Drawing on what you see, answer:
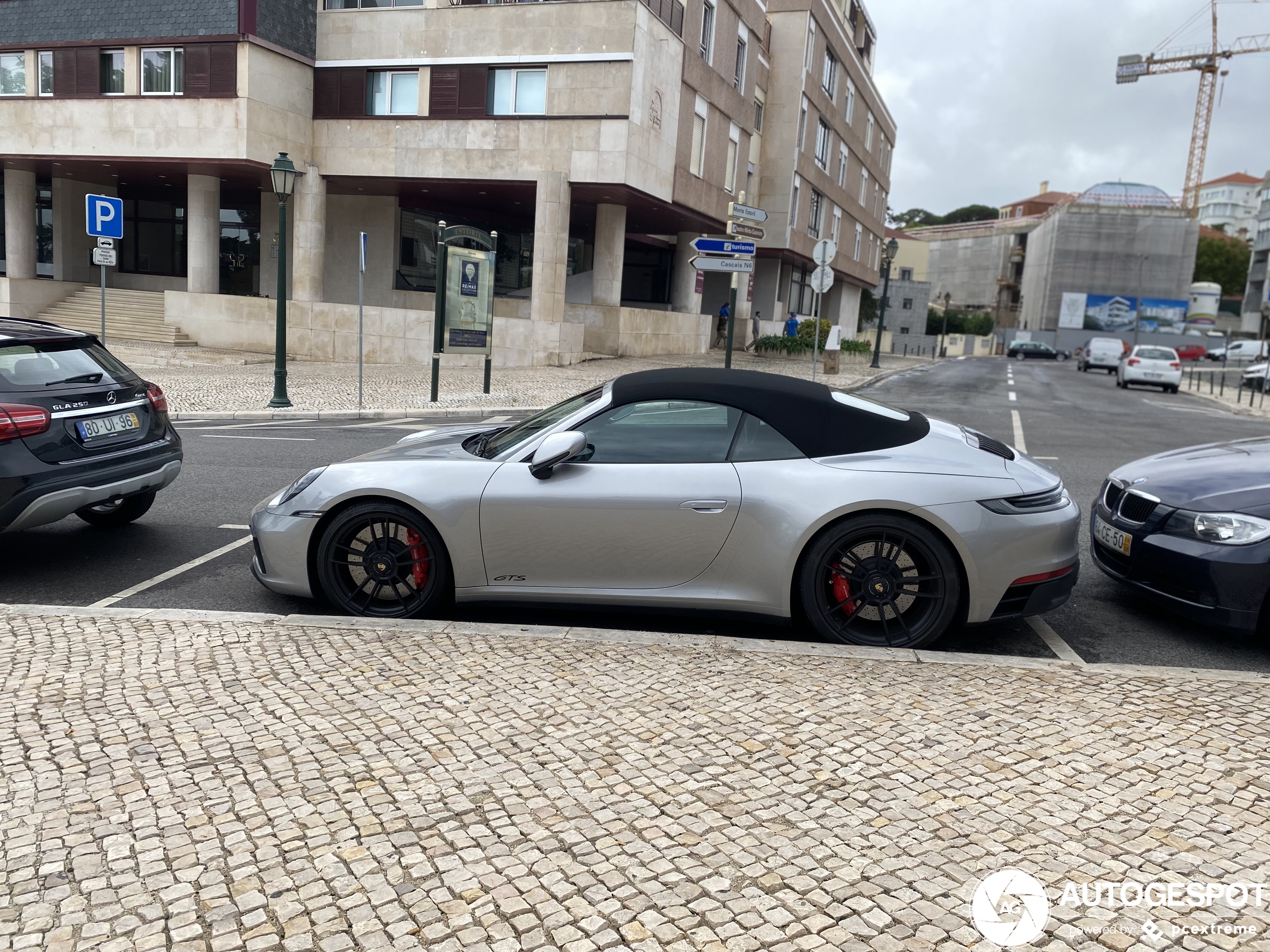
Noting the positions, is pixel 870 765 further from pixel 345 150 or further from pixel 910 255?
pixel 910 255

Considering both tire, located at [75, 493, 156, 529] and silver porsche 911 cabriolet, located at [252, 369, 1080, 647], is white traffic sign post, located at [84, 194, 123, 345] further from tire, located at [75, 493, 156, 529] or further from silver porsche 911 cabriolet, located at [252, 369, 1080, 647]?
silver porsche 911 cabriolet, located at [252, 369, 1080, 647]

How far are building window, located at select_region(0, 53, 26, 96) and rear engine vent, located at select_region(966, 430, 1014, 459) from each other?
31.5m

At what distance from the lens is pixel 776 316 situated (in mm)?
45500

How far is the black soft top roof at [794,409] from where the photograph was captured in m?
4.89

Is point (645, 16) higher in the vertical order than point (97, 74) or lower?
higher

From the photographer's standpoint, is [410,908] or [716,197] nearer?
[410,908]

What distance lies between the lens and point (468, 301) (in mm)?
17781

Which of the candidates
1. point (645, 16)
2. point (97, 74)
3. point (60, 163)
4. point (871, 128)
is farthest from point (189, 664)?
point (871, 128)

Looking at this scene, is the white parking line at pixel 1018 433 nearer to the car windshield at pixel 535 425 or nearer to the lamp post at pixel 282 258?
the car windshield at pixel 535 425

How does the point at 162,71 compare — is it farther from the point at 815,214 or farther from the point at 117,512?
the point at 815,214

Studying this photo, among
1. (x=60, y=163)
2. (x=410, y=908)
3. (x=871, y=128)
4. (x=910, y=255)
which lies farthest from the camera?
(x=910, y=255)

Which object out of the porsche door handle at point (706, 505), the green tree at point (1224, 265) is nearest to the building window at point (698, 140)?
the porsche door handle at point (706, 505)

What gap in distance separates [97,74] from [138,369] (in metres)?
9.70

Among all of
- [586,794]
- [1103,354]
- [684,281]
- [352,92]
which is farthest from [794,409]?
[1103,354]
